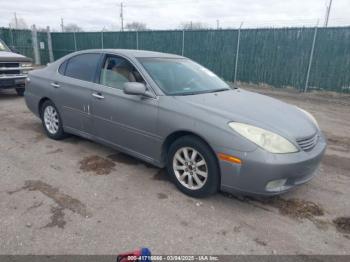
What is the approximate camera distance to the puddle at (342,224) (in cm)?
292

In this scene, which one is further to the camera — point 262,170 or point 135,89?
point 135,89

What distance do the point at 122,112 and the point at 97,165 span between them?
89 cm

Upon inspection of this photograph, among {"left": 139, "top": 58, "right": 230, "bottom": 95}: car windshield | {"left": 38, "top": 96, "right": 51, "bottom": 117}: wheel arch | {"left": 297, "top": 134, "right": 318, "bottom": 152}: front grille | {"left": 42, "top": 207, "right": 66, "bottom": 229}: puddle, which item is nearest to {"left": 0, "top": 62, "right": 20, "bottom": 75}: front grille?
{"left": 38, "top": 96, "right": 51, "bottom": 117}: wheel arch

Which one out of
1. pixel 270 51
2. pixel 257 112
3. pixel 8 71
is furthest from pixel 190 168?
pixel 270 51

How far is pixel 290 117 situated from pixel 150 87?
5.62 feet

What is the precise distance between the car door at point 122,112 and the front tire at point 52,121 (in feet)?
3.52

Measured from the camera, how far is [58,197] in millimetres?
3359

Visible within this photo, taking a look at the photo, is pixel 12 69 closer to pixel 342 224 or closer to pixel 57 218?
pixel 57 218

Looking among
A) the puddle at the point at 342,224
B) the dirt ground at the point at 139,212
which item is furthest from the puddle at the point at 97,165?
the puddle at the point at 342,224

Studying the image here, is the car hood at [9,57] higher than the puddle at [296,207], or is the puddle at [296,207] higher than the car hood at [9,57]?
the car hood at [9,57]

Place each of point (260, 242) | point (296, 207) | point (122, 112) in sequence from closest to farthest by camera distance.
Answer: point (260, 242) → point (296, 207) → point (122, 112)

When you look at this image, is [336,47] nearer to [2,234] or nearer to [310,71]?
[310,71]

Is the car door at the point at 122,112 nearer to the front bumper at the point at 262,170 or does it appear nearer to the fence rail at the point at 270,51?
the front bumper at the point at 262,170

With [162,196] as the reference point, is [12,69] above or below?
above
